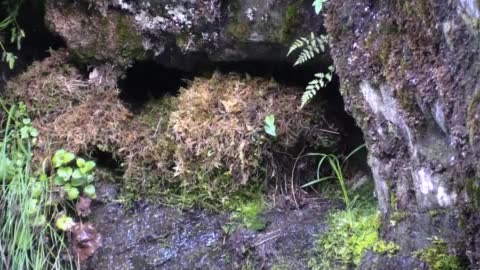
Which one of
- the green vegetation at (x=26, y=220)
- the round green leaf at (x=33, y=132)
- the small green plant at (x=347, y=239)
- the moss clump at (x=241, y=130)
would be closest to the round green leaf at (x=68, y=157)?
the green vegetation at (x=26, y=220)

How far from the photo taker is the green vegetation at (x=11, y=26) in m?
2.73

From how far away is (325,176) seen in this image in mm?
2539

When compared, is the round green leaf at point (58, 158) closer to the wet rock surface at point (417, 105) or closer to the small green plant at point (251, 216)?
the small green plant at point (251, 216)

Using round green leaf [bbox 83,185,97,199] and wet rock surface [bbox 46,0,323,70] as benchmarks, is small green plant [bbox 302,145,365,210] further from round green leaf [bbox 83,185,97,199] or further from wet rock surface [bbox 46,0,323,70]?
round green leaf [bbox 83,185,97,199]

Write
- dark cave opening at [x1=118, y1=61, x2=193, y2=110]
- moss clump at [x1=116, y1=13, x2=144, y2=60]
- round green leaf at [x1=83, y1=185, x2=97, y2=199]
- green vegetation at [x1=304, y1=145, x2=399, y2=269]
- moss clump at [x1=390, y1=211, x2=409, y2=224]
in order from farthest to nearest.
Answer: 1. dark cave opening at [x1=118, y1=61, x2=193, y2=110]
2. moss clump at [x1=116, y1=13, x2=144, y2=60]
3. round green leaf at [x1=83, y1=185, x2=97, y2=199]
4. green vegetation at [x1=304, y1=145, x2=399, y2=269]
5. moss clump at [x1=390, y1=211, x2=409, y2=224]

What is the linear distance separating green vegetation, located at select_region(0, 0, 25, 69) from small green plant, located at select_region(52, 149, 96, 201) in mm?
546

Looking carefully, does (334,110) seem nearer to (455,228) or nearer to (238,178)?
(238,178)

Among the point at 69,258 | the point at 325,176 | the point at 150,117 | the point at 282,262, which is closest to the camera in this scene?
the point at 282,262

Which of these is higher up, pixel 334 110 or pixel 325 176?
pixel 334 110

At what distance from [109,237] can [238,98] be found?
0.76 m

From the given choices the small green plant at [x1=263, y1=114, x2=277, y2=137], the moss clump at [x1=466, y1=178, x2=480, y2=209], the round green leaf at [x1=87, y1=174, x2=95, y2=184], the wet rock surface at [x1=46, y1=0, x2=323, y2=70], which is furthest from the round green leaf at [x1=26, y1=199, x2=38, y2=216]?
the moss clump at [x1=466, y1=178, x2=480, y2=209]

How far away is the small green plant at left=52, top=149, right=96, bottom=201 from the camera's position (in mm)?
2473

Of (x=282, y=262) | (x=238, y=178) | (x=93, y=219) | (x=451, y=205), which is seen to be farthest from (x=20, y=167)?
(x=451, y=205)

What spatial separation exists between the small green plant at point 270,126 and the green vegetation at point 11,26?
1185 millimetres
